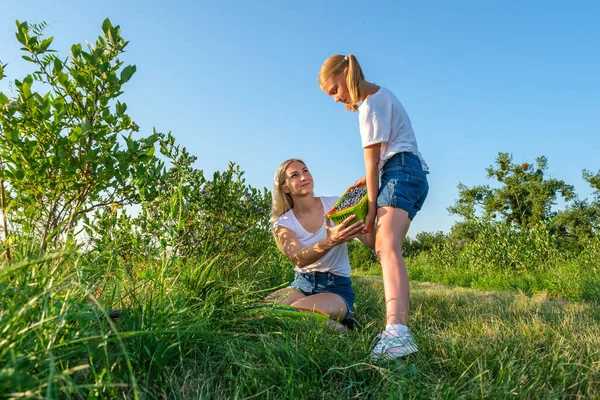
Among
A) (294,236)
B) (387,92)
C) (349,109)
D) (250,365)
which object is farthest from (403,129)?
(250,365)

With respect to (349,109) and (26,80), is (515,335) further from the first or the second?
(26,80)

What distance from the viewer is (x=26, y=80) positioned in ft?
9.14

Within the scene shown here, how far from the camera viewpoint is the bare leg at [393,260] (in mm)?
2527

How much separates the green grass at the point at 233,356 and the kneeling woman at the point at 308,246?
839mm

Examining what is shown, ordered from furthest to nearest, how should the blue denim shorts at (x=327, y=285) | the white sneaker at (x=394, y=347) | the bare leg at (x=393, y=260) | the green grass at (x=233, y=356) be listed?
the blue denim shorts at (x=327, y=285) → the bare leg at (x=393, y=260) → the white sneaker at (x=394, y=347) → the green grass at (x=233, y=356)

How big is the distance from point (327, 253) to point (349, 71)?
57.7 inches

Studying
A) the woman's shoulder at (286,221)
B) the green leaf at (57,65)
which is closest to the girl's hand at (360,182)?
the woman's shoulder at (286,221)

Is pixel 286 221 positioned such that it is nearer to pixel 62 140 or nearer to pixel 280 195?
pixel 280 195

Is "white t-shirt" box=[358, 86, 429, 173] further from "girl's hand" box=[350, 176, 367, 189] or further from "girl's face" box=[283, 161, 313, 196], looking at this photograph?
"girl's face" box=[283, 161, 313, 196]

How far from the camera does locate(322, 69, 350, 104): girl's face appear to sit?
3.00m

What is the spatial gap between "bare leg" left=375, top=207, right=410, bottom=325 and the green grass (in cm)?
26

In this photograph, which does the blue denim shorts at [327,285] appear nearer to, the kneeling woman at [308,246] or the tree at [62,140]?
the kneeling woman at [308,246]

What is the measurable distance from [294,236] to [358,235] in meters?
0.80

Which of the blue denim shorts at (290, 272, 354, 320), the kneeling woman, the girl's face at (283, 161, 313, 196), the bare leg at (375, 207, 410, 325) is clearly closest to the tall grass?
the blue denim shorts at (290, 272, 354, 320)
